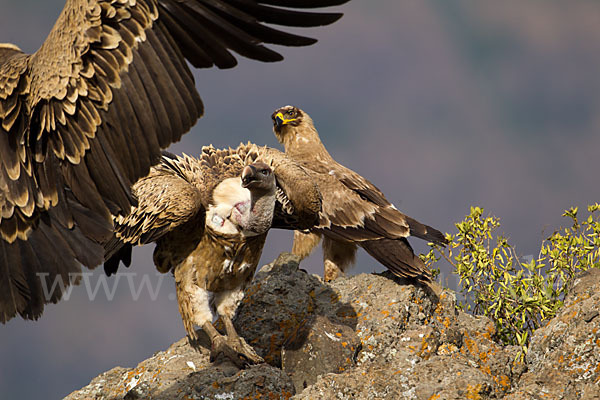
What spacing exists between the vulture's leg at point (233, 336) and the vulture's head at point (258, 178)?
3.39 feet

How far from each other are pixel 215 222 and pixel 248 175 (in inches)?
24.4

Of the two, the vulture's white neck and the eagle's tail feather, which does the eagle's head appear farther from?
the vulture's white neck

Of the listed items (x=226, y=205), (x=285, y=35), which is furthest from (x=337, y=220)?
(x=285, y=35)

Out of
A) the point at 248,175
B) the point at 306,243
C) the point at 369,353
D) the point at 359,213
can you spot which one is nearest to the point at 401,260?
the point at 359,213

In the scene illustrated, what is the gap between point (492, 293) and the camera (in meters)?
7.52

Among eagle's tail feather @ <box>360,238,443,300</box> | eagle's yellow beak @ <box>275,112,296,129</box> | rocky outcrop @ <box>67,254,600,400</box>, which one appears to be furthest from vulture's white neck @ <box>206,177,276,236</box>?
eagle's yellow beak @ <box>275,112,296,129</box>

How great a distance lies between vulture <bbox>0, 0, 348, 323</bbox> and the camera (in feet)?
14.1

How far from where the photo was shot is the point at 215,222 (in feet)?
20.0

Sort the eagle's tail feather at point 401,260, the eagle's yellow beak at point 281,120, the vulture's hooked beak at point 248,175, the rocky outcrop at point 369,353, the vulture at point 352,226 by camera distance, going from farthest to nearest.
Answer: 1. the eagle's yellow beak at point 281,120
2. the vulture at point 352,226
3. the eagle's tail feather at point 401,260
4. the vulture's hooked beak at point 248,175
5. the rocky outcrop at point 369,353

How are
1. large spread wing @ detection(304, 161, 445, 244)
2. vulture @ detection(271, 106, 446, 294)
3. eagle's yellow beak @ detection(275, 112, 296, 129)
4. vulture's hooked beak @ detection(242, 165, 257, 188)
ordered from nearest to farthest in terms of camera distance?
1. vulture's hooked beak @ detection(242, 165, 257, 188)
2. vulture @ detection(271, 106, 446, 294)
3. large spread wing @ detection(304, 161, 445, 244)
4. eagle's yellow beak @ detection(275, 112, 296, 129)

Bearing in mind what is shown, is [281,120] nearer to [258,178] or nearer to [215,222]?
[215,222]

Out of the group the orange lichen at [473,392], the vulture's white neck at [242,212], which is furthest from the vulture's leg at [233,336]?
the orange lichen at [473,392]

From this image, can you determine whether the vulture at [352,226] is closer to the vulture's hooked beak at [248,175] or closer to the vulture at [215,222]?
the vulture at [215,222]

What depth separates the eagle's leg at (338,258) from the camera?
28.4 ft
